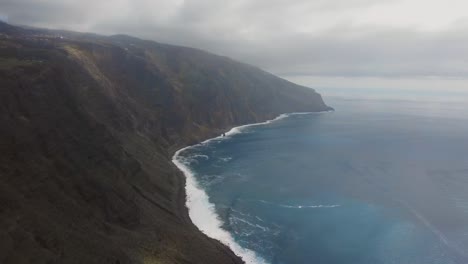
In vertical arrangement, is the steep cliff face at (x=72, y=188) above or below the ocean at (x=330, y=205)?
above

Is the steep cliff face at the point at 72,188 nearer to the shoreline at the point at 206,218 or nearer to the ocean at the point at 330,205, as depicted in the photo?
the shoreline at the point at 206,218

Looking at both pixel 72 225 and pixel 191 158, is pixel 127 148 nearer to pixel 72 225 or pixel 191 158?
pixel 191 158

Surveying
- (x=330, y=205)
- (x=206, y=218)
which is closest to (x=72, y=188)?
(x=206, y=218)

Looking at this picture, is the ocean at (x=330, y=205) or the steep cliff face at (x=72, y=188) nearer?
the steep cliff face at (x=72, y=188)

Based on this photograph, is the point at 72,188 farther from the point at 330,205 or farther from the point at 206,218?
the point at 330,205

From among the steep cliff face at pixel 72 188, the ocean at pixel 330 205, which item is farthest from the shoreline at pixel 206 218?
the steep cliff face at pixel 72 188

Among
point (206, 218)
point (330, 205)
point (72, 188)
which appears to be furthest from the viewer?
point (330, 205)

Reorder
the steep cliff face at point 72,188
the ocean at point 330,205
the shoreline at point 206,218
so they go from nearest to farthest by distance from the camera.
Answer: the steep cliff face at point 72,188 → the shoreline at point 206,218 → the ocean at point 330,205

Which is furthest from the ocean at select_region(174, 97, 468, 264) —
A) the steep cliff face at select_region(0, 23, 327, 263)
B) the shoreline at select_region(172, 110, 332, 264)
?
the steep cliff face at select_region(0, 23, 327, 263)
